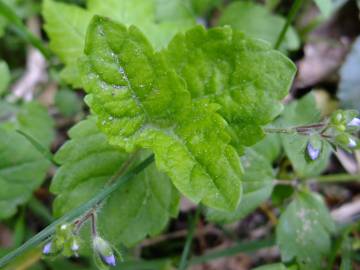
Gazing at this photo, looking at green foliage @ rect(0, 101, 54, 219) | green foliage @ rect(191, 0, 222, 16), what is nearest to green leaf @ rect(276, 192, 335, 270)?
green foliage @ rect(0, 101, 54, 219)

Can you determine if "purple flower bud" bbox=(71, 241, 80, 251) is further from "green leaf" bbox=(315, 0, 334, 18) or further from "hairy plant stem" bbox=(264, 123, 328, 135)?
"green leaf" bbox=(315, 0, 334, 18)

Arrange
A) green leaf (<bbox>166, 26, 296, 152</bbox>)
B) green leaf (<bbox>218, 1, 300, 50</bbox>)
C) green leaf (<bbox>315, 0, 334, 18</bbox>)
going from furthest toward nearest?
green leaf (<bbox>218, 1, 300, 50</bbox>), green leaf (<bbox>315, 0, 334, 18</bbox>), green leaf (<bbox>166, 26, 296, 152</bbox>)

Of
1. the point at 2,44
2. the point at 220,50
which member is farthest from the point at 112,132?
the point at 2,44

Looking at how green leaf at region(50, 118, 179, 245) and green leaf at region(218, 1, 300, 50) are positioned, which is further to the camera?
green leaf at region(218, 1, 300, 50)

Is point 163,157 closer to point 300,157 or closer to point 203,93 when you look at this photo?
point 203,93

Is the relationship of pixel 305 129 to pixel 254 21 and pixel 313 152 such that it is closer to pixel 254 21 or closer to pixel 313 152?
pixel 313 152

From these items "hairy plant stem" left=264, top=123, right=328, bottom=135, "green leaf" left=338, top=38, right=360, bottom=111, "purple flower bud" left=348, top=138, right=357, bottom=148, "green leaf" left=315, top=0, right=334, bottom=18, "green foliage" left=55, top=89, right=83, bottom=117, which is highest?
"green leaf" left=315, top=0, right=334, bottom=18

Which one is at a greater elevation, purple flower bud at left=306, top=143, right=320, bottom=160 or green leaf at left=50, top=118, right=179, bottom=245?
purple flower bud at left=306, top=143, right=320, bottom=160

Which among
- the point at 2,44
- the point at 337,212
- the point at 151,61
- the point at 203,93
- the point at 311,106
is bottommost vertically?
the point at 337,212
